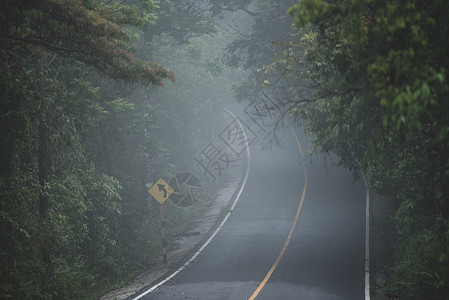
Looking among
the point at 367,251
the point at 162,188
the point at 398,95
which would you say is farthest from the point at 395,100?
the point at 367,251

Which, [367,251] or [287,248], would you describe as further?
[287,248]

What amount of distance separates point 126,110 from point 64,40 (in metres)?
6.52

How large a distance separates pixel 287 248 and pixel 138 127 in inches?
306

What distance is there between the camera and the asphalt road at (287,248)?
13062 millimetres

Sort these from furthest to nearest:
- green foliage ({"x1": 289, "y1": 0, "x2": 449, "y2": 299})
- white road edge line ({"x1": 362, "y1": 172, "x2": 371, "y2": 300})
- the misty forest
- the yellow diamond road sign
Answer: the yellow diamond road sign
white road edge line ({"x1": 362, "y1": 172, "x2": 371, "y2": 300})
the misty forest
green foliage ({"x1": 289, "y1": 0, "x2": 449, "y2": 299})

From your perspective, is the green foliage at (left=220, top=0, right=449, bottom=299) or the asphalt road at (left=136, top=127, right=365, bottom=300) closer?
the green foliage at (left=220, top=0, right=449, bottom=299)

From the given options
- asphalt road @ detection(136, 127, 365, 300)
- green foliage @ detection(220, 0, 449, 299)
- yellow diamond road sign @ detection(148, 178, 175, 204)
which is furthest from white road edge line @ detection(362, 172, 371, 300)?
yellow diamond road sign @ detection(148, 178, 175, 204)

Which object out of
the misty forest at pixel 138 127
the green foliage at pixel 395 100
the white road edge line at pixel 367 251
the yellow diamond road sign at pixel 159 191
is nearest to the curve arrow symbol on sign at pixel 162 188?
the yellow diamond road sign at pixel 159 191

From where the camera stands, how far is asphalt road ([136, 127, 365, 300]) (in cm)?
1306

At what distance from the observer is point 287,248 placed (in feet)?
56.6

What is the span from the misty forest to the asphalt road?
1304 mm

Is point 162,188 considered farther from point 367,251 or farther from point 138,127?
point 367,251

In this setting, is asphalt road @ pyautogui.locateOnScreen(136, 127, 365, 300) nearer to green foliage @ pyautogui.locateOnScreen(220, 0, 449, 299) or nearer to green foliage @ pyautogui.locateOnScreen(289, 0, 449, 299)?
green foliage @ pyautogui.locateOnScreen(220, 0, 449, 299)

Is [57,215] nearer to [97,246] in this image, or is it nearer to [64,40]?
[97,246]
